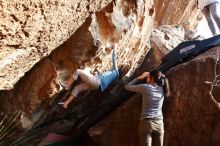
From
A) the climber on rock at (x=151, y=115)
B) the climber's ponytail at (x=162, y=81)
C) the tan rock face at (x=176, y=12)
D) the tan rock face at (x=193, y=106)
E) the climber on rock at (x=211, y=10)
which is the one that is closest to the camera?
the climber on rock at (x=151, y=115)

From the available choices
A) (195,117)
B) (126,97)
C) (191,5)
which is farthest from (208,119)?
(191,5)

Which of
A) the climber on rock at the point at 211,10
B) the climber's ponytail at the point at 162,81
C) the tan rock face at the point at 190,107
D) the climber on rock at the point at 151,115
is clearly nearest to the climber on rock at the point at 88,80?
the tan rock face at the point at 190,107

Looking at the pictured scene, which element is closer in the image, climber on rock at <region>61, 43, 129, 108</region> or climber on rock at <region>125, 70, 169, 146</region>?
climber on rock at <region>125, 70, 169, 146</region>

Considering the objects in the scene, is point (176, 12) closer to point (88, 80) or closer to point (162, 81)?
point (162, 81)

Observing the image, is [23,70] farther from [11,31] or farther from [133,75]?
[133,75]

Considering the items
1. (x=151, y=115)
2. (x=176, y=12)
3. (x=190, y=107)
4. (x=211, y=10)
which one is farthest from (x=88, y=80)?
(x=176, y=12)

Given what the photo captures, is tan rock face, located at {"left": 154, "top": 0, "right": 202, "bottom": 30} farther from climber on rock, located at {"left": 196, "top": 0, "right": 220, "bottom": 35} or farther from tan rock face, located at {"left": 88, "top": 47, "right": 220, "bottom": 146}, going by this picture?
tan rock face, located at {"left": 88, "top": 47, "right": 220, "bottom": 146}

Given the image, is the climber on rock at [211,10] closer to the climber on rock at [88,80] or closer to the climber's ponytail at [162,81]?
the climber's ponytail at [162,81]

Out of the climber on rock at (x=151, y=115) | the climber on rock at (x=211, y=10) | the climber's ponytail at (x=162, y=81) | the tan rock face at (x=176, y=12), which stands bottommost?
the climber on rock at (x=151, y=115)

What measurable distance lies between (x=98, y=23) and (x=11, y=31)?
278 centimetres

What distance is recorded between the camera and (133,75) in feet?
30.2

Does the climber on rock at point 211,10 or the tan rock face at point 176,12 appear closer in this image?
the climber on rock at point 211,10

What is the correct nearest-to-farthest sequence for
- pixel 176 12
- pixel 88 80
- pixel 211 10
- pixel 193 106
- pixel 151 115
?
1. pixel 151 115
2. pixel 88 80
3. pixel 193 106
4. pixel 211 10
5. pixel 176 12

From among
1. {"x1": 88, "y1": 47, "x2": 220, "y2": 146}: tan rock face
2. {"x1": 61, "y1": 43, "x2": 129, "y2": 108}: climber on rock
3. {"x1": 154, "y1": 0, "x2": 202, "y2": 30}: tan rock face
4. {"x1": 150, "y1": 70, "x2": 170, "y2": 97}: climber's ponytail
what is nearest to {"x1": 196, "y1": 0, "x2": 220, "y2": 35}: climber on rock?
{"x1": 88, "y1": 47, "x2": 220, "y2": 146}: tan rock face
